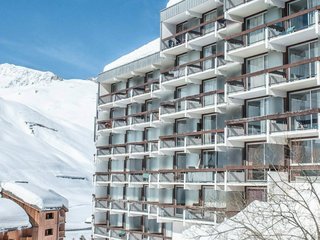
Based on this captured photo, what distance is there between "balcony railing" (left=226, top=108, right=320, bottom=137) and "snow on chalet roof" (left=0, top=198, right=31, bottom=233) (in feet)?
51.4

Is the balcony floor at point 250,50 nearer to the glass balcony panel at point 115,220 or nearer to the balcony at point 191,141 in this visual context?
the balcony at point 191,141

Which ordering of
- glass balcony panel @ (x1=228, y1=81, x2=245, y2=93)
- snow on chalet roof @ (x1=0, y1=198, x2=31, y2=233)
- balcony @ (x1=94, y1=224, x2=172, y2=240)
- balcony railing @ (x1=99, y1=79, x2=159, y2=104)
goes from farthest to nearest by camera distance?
balcony railing @ (x1=99, y1=79, x2=159, y2=104)
balcony @ (x1=94, y1=224, x2=172, y2=240)
glass balcony panel @ (x1=228, y1=81, x2=245, y2=93)
snow on chalet roof @ (x1=0, y1=198, x2=31, y2=233)

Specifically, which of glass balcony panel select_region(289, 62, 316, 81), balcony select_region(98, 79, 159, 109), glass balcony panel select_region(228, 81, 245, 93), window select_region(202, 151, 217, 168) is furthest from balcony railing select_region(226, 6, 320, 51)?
balcony select_region(98, 79, 159, 109)

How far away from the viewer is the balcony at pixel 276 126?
26.8 m

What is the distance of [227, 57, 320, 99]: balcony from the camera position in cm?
2716

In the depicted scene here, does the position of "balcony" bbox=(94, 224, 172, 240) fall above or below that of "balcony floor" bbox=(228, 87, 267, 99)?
below

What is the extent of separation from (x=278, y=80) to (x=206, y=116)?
7.79 meters

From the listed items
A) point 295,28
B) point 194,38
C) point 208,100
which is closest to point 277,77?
point 295,28

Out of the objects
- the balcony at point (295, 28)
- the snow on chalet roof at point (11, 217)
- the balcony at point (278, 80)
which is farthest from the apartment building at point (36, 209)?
the balcony at point (295, 28)

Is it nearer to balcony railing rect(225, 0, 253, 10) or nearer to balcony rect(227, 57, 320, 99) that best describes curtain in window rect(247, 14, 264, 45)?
balcony railing rect(225, 0, 253, 10)

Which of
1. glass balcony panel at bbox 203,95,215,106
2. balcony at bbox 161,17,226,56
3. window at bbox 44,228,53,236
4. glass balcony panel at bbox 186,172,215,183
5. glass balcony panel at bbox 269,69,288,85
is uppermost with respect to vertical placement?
balcony at bbox 161,17,226,56

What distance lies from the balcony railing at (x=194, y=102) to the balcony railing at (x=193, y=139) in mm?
1926

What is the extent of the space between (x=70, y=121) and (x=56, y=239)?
13599cm

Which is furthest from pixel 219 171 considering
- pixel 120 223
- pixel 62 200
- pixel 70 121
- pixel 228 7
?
pixel 70 121
